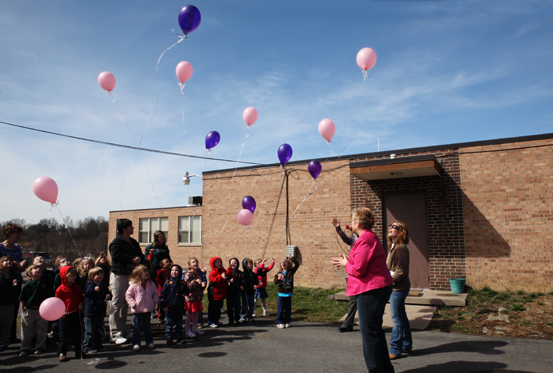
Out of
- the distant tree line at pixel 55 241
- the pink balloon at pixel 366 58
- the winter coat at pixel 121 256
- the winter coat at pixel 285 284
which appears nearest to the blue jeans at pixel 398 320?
the winter coat at pixel 285 284

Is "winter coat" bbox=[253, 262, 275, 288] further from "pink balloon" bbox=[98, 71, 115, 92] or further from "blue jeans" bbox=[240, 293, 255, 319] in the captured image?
"pink balloon" bbox=[98, 71, 115, 92]

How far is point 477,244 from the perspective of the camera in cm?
969

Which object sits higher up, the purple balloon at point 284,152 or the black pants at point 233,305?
the purple balloon at point 284,152

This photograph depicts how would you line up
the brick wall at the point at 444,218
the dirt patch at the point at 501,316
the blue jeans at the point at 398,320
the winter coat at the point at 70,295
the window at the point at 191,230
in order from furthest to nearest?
1. the window at the point at 191,230
2. the brick wall at the point at 444,218
3. the dirt patch at the point at 501,316
4. the winter coat at the point at 70,295
5. the blue jeans at the point at 398,320

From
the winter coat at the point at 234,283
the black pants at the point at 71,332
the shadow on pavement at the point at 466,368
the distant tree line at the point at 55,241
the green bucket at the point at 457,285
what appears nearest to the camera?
the shadow on pavement at the point at 466,368

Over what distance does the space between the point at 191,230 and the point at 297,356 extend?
1908 cm

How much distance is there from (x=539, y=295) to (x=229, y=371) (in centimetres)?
794

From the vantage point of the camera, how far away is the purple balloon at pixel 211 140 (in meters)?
10.1

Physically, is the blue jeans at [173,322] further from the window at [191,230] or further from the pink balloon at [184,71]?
the window at [191,230]

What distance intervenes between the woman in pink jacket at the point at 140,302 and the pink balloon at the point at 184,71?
4794 millimetres

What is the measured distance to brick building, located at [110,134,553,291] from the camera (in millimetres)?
9234

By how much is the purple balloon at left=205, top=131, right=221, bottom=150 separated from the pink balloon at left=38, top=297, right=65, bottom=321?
602 cm

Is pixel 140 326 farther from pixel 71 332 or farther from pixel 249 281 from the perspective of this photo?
pixel 249 281

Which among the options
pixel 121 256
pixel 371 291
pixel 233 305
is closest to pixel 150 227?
pixel 233 305
